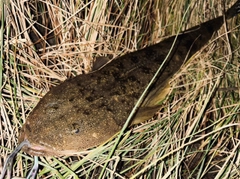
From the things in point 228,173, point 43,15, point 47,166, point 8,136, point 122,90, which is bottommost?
point 228,173

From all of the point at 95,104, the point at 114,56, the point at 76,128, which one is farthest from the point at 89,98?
the point at 114,56

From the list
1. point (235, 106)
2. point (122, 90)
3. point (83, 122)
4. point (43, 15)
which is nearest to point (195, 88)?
point (235, 106)

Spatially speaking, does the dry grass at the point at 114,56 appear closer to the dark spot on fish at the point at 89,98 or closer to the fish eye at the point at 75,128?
the fish eye at the point at 75,128

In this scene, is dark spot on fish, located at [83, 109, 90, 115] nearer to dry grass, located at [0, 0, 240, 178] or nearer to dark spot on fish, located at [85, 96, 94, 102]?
dark spot on fish, located at [85, 96, 94, 102]

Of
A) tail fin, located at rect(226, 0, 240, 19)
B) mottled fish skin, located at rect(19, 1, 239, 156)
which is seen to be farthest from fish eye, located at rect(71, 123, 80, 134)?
tail fin, located at rect(226, 0, 240, 19)

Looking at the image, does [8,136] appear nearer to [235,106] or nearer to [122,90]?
[122,90]

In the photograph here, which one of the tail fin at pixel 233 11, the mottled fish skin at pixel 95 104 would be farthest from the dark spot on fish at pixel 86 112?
the tail fin at pixel 233 11

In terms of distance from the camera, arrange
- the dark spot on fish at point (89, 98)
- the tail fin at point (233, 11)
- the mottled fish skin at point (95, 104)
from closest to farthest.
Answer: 1. the mottled fish skin at point (95, 104)
2. the dark spot on fish at point (89, 98)
3. the tail fin at point (233, 11)
